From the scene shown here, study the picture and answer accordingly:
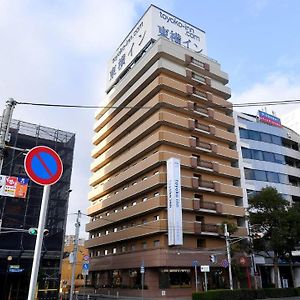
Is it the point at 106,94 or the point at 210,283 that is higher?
the point at 106,94

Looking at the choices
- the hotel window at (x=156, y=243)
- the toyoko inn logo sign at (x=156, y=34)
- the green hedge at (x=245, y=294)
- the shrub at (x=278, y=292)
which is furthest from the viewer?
the toyoko inn logo sign at (x=156, y=34)

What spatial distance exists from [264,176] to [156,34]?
28.2 metres

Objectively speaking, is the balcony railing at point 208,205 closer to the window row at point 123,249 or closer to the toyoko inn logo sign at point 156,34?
the window row at point 123,249

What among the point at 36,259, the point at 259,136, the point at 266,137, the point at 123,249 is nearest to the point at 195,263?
the point at 123,249

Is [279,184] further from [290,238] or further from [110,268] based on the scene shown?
[110,268]

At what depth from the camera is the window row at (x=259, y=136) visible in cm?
5459

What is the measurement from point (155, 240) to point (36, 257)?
125 ft

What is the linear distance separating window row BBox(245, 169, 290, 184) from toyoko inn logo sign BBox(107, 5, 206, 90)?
22.6 meters

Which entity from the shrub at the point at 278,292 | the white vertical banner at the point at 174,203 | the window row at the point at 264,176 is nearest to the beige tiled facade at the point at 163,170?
the white vertical banner at the point at 174,203

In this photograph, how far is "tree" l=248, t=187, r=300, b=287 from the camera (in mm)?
37344

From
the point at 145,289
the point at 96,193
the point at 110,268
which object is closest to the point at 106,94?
the point at 96,193

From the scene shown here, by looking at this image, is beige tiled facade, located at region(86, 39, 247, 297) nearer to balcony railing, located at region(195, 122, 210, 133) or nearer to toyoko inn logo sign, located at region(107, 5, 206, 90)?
balcony railing, located at region(195, 122, 210, 133)

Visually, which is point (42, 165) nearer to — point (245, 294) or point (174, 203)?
point (245, 294)

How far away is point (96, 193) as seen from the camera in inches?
2370
